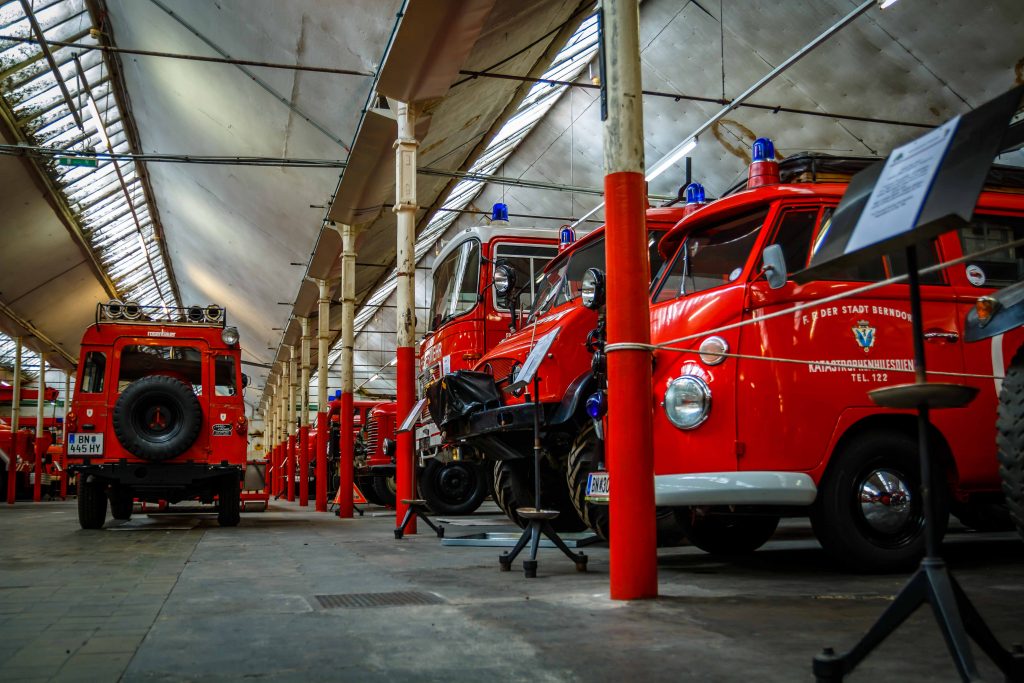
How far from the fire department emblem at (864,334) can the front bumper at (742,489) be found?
2.77 ft

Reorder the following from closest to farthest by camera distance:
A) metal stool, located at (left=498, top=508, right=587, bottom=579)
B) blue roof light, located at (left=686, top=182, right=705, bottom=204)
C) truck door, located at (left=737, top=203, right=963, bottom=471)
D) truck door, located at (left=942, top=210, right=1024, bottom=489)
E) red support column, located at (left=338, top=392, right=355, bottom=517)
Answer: truck door, located at (left=737, top=203, right=963, bottom=471), truck door, located at (left=942, top=210, right=1024, bottom=489), metal stool, located at (left=498, top=508, right=587, bottom=579), blue roof light, located at (left=686, top=182, right=705, bottom=204), red support column, located at (left=338, top=392, right=355, bottom=517)

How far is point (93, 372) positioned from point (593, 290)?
7.69 meters

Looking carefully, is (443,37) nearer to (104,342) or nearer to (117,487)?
(104,342)

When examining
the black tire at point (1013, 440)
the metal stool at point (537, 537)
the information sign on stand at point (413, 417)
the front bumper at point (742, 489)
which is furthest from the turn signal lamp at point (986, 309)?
the information sign on stand at point (413, 417)

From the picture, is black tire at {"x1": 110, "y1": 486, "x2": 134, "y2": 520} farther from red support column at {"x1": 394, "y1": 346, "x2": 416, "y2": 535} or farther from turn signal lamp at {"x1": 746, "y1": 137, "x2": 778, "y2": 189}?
turn signal lamp at {"x1": 746, "y1": 137, "x2": 778, "y2": 189}

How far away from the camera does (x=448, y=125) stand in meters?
12.8

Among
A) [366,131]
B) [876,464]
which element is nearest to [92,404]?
[366,131]

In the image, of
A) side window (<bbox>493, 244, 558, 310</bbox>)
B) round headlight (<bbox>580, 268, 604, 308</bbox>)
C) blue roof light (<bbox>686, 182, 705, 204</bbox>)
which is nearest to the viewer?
round headlight (<bbox>580, 268, 604, 308</bbox>)

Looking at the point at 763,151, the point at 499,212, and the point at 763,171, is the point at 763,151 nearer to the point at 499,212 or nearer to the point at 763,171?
the point at 763,171

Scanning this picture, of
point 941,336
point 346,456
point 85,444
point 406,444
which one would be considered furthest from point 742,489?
point 346,456

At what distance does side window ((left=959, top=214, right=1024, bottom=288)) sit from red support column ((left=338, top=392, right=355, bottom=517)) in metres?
10.3

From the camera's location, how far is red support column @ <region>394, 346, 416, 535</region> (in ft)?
32.2

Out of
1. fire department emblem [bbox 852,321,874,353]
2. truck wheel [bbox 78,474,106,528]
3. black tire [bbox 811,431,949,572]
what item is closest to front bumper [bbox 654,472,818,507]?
black tire [bbox 811,431,949,572]

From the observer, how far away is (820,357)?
4758 mm
